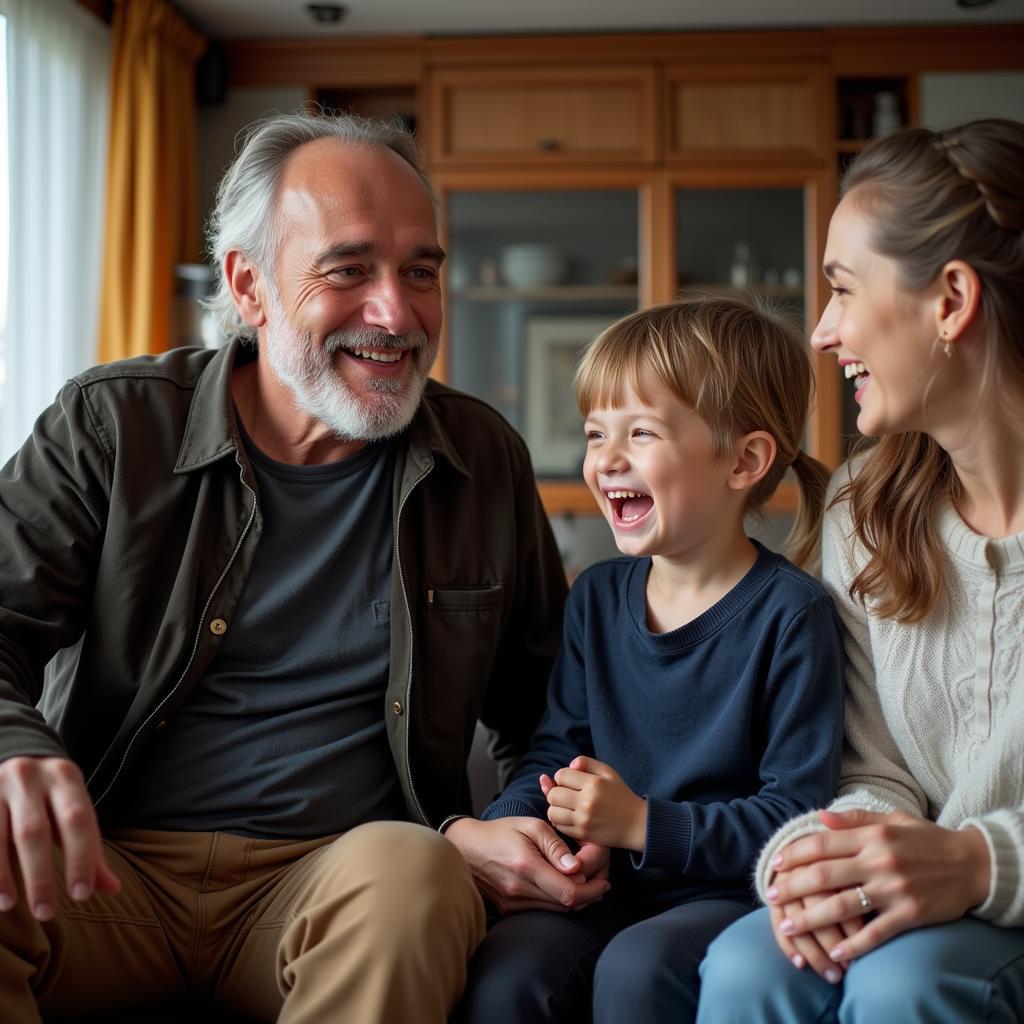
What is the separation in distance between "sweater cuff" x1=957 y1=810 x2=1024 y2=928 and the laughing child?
233mm

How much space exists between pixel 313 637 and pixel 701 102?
3.74 meters

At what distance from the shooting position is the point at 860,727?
1.41m

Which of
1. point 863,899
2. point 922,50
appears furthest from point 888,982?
point 922,50

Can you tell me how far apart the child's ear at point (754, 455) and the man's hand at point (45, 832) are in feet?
2.68

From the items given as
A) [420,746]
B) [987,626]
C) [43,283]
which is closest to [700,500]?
[987,626]

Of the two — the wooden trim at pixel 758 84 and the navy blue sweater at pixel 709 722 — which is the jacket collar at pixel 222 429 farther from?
the wooden trim at pixel 758 84

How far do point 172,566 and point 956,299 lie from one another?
97 cm

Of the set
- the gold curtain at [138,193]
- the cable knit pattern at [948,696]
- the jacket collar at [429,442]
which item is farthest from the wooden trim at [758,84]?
the cable knit pattern at [948,696]

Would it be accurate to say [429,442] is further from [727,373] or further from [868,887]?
[868,887]

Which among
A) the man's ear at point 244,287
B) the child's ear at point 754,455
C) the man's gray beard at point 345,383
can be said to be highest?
the man's ear at point 244,287

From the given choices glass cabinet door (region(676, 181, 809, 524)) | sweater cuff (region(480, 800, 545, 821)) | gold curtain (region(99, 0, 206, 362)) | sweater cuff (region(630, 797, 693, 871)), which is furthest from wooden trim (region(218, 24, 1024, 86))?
sweater cuff (region(630, 797, 693, 871))

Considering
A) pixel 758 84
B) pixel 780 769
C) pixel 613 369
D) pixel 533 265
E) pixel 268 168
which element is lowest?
pixel 780 769

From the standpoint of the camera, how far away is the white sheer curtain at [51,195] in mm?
3646

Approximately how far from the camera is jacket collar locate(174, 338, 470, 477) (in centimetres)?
158
